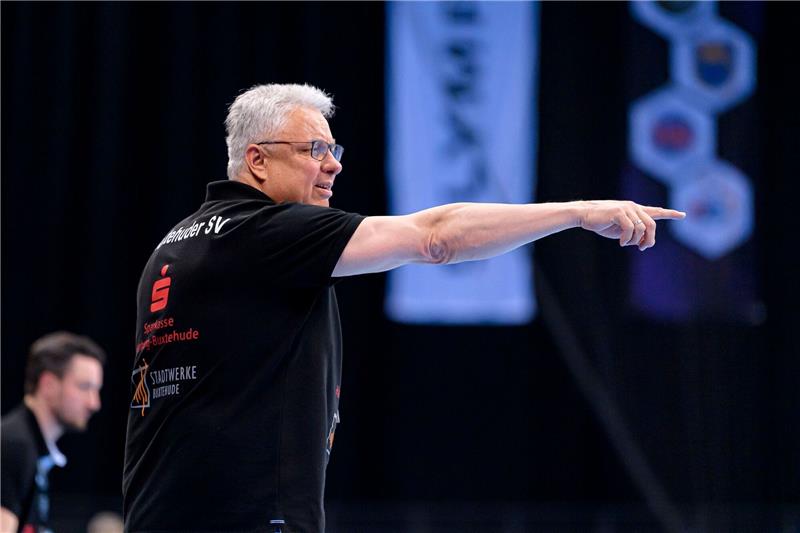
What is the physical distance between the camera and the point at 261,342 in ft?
7.41

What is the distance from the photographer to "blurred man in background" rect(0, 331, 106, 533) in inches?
144

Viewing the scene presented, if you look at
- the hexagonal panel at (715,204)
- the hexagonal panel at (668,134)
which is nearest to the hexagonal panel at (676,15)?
the hexagonal panel at (668,134)

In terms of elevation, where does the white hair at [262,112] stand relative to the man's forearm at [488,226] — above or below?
above

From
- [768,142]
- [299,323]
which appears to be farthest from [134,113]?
[299,323]

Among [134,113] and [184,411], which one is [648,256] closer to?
[134,113]

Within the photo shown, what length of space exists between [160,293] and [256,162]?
39 centimetres

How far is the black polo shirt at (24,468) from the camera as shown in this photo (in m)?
3.62

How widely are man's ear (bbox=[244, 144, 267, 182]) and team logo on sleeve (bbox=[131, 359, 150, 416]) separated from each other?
1.68ft

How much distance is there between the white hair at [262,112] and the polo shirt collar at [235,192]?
0.07 meters

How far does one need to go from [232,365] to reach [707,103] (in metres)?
4.89

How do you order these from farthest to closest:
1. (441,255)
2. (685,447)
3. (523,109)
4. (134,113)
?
(134,113), (523,109), (685,447), (441,255)

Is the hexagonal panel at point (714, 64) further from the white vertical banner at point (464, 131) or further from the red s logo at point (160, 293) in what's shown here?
the red s logo at point (160, 293)

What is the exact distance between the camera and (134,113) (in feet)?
21.9

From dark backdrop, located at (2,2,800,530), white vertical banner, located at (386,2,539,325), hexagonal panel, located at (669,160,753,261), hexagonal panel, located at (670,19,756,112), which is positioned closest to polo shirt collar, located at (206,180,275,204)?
white vertical banner, located at (386,2,539,325)
